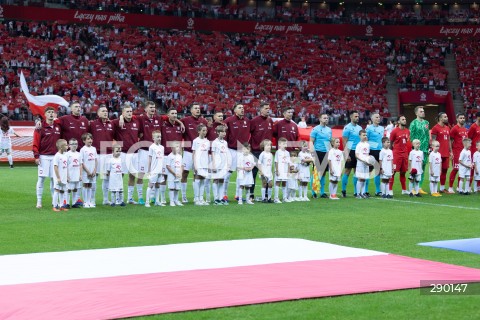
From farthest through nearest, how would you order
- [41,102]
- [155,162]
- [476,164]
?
[41,102]
[476,164]
[155,162]

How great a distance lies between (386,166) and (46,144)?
25.4 feet

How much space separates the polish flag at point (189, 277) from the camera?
682 centimetres

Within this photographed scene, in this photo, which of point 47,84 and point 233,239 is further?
point 47,84

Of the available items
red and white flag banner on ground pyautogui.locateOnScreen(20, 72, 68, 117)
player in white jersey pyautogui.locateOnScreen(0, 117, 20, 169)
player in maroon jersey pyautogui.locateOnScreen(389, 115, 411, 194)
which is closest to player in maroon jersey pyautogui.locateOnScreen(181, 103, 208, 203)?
player in maroon jersey pyautogui.locateOnScreen(389, 115, 411, 194)

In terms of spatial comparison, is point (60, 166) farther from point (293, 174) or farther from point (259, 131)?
point (293, 174)

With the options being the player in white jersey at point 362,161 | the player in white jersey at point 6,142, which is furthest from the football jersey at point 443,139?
the player in white jersey at point 6,142

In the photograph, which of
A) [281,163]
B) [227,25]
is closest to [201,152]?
[281,163]

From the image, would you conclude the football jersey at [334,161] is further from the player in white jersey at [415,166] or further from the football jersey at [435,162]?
the football jersey at [435,162]

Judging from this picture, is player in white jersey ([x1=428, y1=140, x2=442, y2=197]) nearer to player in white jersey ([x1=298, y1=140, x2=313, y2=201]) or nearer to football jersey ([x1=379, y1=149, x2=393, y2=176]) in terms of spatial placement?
football jersey ([x1=379, y1=149, x2=393, y2=176])

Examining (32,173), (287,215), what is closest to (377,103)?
(32,173)

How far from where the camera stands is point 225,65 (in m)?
Result: 44.8

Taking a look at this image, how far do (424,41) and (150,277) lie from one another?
46044mm

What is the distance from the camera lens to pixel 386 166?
1750 centimetres

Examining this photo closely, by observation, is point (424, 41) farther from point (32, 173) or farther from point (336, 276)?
point (336, 276)
